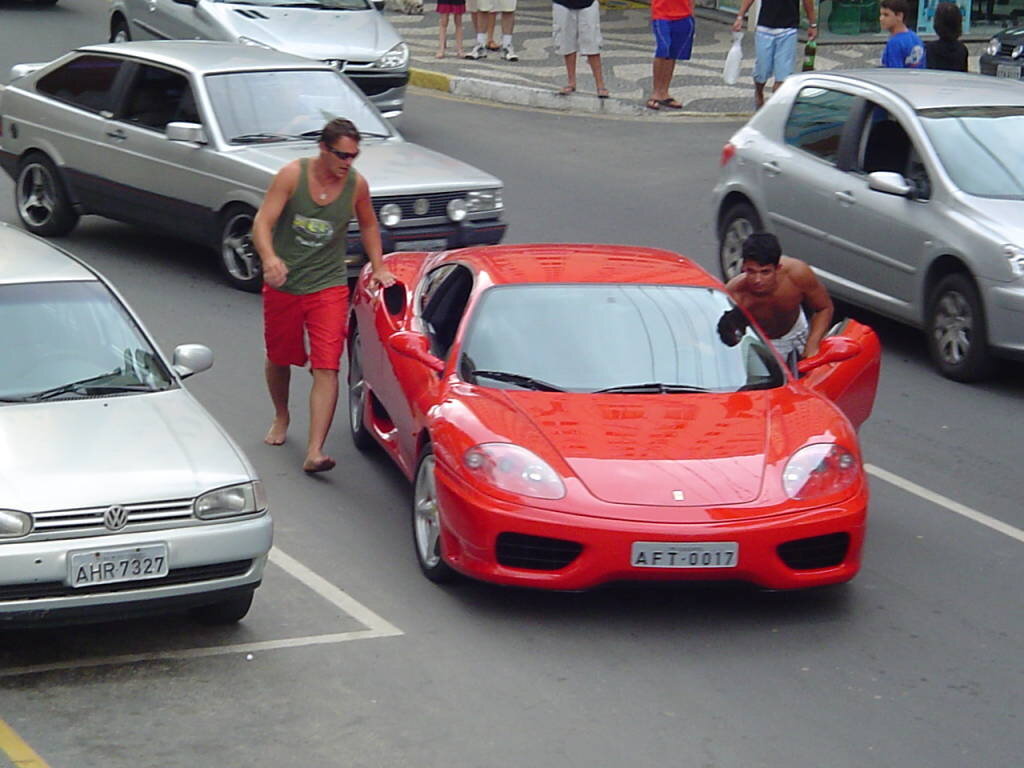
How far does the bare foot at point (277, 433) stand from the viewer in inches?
385

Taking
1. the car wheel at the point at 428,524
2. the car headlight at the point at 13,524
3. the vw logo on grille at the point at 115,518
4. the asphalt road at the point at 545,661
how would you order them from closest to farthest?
the asphalt road at the point at 545,661, the car headlight at the point at 13,524, the vw logo on grille at the point at 115,518, the car wheel at the point at 428,524

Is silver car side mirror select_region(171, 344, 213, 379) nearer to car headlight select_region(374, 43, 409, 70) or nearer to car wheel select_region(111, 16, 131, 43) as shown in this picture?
car headlight select_region(374, 43, 409, 70)

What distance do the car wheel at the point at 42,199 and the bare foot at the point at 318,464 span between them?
5866 mm

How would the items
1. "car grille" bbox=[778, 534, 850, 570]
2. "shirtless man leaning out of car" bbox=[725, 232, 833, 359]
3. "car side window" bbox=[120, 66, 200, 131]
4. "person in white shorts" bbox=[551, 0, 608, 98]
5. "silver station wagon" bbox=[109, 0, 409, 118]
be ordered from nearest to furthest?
"car grille" bbox=[778, 534, 850, 570]
"shirtless man leaning out of car" bbox=[725, 232, 833, 359]
"car side window" bbox=[120, 66, 200, 131]
"silver station wagon" bbox=[109, 0, 409, 118]
"person in white shorts" bbox=[551, 0, 608, 98]

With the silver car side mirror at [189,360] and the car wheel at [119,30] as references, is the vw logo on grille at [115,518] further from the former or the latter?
the car wheel at [119,30]

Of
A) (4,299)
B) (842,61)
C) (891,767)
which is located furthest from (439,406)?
(842,61)

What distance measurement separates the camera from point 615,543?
709cm

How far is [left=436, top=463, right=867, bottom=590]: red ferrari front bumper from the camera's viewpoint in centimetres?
711

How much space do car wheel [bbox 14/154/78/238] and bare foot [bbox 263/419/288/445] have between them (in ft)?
17.2

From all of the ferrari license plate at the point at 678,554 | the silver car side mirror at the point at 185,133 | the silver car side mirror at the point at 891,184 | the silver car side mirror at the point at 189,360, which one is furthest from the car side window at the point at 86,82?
the ferrari license plate at the point at 678,554

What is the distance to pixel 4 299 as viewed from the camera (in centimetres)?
789

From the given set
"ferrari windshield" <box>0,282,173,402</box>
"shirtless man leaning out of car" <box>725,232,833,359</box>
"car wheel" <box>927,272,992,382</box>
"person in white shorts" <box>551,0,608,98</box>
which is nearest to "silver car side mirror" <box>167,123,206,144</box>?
"ferrari windshield" <box>0,282,173,402</box>

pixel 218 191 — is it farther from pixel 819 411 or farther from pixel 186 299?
pixel 819 411

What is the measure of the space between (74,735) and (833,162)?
7983 millimetres
